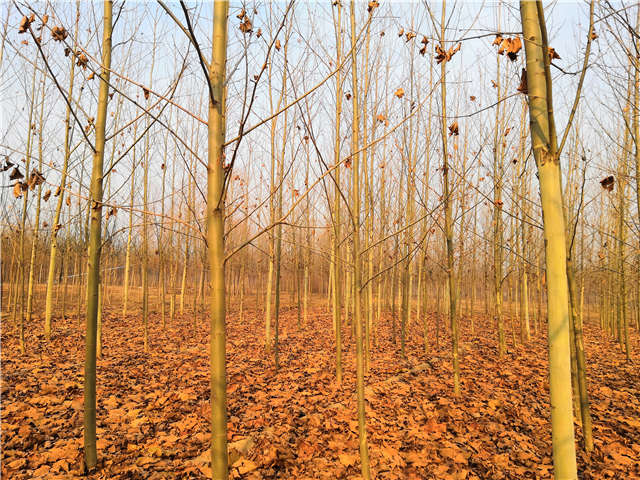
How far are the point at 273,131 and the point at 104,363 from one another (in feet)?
16.3

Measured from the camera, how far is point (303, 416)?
12.4 ft

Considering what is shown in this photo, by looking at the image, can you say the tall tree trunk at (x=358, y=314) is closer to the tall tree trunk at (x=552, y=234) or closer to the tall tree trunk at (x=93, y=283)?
the tall tree trunk at (x=552, y=234)

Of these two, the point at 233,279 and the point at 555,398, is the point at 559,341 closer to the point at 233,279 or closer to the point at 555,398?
the point at 555,398

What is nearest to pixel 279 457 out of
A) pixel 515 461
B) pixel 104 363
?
pixel 515 461

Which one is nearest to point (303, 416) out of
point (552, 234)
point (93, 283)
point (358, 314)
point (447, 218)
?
point (358, 314)

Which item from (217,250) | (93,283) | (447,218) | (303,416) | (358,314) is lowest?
(303,416)

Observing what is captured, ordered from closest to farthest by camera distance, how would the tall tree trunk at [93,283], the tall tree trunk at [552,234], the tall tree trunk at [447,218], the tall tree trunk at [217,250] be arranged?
the tall tree trunk at [552,234], the tall tree trunk at [217,250], the tall tree trunk at [93,283], the tall tree trunk at [447,218]

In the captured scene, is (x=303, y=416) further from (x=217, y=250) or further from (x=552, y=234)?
(x=552, y=234)

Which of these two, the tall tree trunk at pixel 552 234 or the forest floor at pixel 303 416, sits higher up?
the tall tree trunk at pixel 552 234

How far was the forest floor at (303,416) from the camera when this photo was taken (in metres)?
2.79

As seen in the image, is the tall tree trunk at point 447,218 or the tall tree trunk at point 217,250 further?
the tall tree trunk at point 447,218

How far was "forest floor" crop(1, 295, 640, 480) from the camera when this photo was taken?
110 inches

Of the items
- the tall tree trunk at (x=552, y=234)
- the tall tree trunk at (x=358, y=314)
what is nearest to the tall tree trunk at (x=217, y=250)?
the tall tree trunk at (x=358, y=314)

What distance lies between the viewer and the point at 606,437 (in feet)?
11.1
